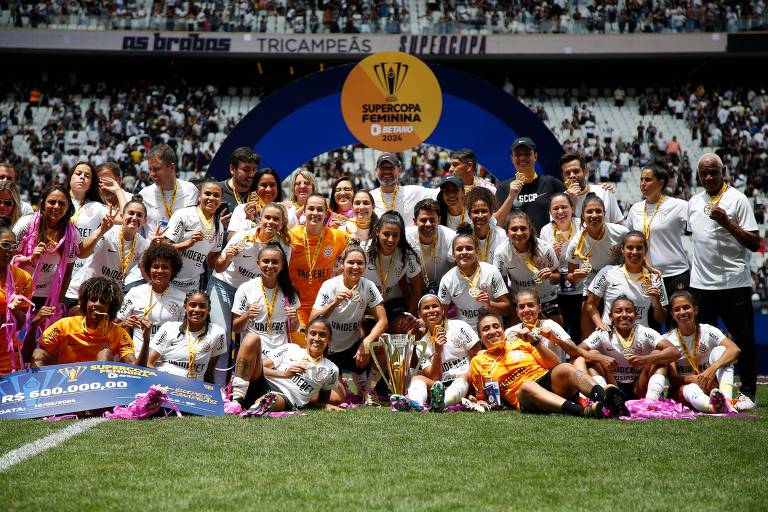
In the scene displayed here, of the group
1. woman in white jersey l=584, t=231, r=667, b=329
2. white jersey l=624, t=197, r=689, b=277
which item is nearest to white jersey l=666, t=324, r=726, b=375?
woman in white jersey l=584, t=231, r=667, b=329

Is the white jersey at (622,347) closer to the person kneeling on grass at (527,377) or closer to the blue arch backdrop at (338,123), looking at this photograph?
the person kneeling on grass at (527,377)

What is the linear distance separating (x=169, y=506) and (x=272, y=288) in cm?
417

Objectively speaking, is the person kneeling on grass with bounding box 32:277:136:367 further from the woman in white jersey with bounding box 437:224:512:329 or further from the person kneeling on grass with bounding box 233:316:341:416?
the woman in white jersey with bounding box 437:224:512:329

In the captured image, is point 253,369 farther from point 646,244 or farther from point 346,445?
point 646,244

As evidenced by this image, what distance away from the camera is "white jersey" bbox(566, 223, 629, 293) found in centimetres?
853

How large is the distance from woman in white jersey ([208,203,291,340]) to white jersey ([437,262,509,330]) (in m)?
1.58

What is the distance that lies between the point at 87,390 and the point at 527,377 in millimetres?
3592

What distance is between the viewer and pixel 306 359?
748 centimetres

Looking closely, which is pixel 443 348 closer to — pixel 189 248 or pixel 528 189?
pixel 528 189

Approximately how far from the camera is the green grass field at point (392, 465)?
402 centimetres

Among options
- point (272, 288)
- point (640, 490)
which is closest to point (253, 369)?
point (272, 288)

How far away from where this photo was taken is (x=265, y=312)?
7852 millimetres

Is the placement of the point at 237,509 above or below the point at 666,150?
below

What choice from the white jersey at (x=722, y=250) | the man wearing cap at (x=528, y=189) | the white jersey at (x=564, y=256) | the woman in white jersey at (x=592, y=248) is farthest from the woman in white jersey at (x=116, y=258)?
the white jersey at (x=722, y=250)
